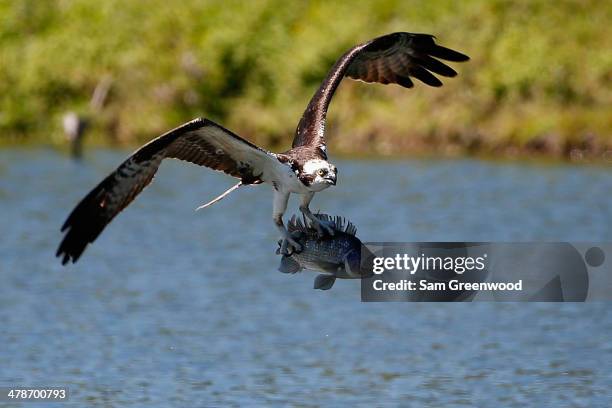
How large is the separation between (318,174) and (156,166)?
4.60 ft

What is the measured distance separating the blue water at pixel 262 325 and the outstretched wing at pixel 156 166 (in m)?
2.31

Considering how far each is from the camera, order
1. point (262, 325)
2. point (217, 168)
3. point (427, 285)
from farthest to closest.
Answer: point (262, 325) < point (427, 285) < point (217, 168)

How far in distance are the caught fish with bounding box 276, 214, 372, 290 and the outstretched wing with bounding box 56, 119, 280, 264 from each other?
64 centimetres

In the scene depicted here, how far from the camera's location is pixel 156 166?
11055 mm

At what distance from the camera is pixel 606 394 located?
1272 centimetres

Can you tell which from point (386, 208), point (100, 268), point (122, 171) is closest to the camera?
point (122, 171)

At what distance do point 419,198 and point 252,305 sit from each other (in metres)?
12.3

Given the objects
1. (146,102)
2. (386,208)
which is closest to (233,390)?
(386,208)

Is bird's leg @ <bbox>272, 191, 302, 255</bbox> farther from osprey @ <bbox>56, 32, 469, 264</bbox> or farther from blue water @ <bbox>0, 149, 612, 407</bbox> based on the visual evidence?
blue water @ <bbox>0, 149, 612, 407</bbox>

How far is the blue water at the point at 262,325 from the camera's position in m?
13.0

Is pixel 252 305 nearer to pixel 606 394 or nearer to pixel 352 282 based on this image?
pixel 352 282

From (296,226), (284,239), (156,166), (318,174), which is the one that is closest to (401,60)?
(156,166)

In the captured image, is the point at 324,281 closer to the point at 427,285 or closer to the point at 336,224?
the point at 336,224

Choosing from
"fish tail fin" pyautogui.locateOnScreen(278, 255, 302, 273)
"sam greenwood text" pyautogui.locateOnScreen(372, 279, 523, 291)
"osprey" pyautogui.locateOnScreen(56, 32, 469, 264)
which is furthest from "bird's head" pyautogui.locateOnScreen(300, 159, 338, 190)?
"sam greenwood text" pyautogui.locateOnScreen(372, 279, 523, 291)
